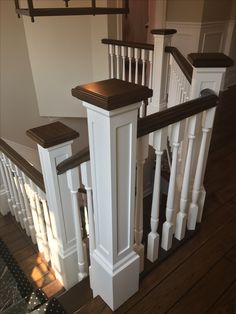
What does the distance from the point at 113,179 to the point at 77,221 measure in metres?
0.59

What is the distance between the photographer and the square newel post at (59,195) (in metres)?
1.30

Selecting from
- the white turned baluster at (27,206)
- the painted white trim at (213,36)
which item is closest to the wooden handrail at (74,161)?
the white turned baluster at (27,206)

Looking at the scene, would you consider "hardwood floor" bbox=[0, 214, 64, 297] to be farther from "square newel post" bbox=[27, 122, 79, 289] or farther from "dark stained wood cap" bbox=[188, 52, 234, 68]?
"dark stained wood cap" bbox=[188, 52, 234, 68]

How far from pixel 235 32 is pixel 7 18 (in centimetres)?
370

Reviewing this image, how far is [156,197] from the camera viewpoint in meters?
1.30

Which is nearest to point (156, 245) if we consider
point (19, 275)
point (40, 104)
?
point (19, 275)

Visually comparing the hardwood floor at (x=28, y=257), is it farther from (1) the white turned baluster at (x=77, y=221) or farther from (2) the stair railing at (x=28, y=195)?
(1) the white turned baluster at (x=77, y=221)

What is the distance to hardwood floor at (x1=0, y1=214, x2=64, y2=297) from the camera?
1.92 m

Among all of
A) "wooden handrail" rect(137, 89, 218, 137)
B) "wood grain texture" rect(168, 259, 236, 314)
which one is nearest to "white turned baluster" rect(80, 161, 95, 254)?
"wooden handrail" rect(137, 89, 218, 137)

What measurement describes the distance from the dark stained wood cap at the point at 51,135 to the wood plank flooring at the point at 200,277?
820mm

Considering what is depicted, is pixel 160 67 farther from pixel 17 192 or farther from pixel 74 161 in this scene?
pixel 74 161

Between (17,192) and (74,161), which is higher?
(74,161)

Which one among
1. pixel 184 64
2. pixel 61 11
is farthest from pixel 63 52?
pixel 184 64

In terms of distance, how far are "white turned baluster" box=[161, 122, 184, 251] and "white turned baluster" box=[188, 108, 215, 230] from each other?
0.67 ft
